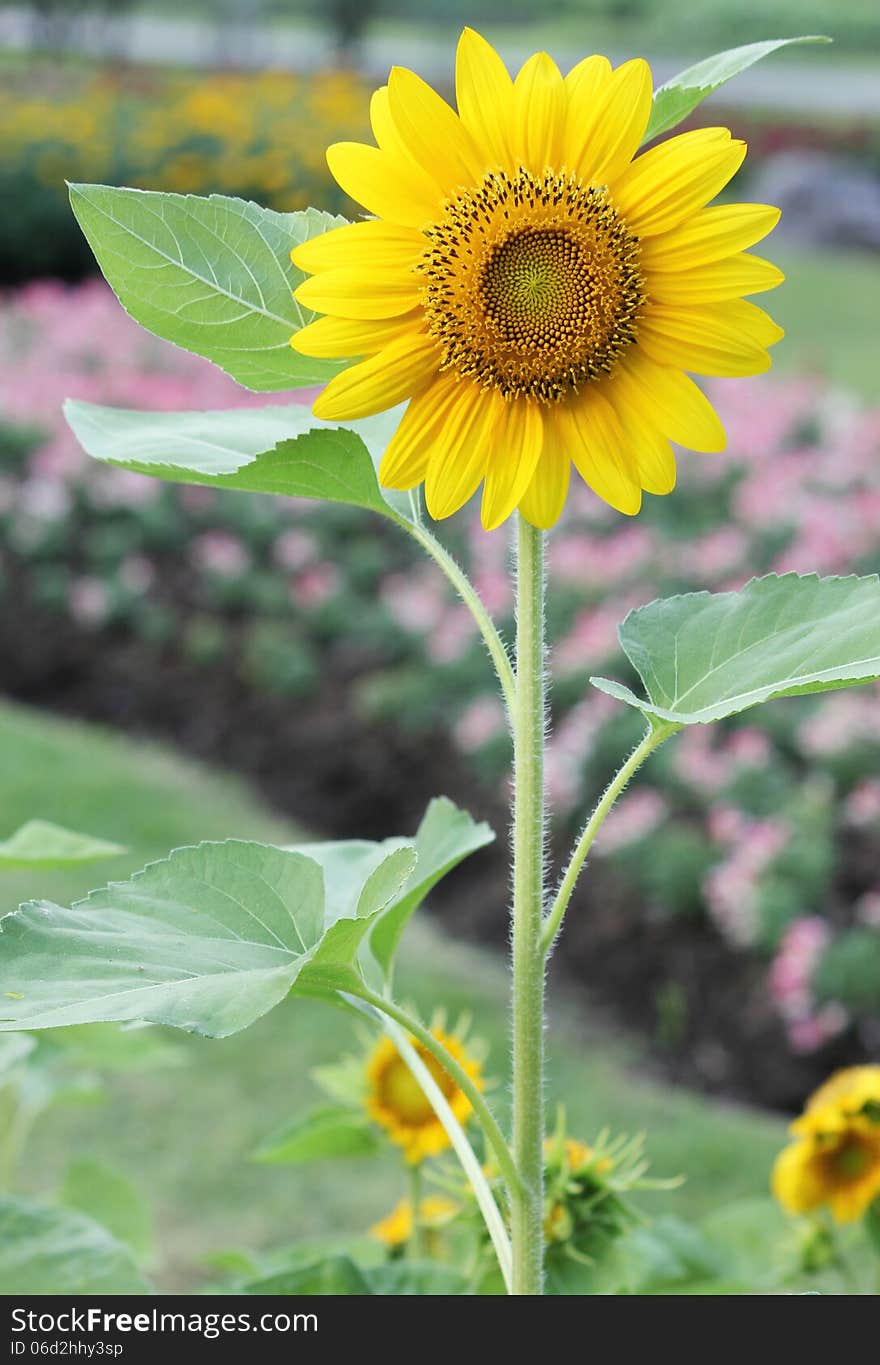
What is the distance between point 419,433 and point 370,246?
9 centimetres

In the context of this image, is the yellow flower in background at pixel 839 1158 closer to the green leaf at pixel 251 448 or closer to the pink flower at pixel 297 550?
the green leaf at pixel 251 448

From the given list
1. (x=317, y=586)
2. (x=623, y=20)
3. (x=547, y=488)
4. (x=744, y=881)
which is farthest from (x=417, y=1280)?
(x=623, y=20)

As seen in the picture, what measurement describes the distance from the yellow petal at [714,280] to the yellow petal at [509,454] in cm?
8

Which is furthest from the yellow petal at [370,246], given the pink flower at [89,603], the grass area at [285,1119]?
the pink flower at [89,603]

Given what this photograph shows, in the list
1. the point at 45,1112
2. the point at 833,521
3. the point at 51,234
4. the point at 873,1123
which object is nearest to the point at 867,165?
the point at 51,234

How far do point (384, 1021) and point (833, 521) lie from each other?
10.1ft

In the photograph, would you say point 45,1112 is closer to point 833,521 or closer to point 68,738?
point 68,738

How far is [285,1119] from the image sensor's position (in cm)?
288

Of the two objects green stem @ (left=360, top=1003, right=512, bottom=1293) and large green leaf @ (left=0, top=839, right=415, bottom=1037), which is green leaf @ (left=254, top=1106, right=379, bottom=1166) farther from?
large green leaf @ (left=0, top=839, right=415, bottom=1037)

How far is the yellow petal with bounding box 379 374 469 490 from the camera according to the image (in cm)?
83

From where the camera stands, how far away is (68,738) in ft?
14.1

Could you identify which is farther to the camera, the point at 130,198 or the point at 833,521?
the point at 833,521

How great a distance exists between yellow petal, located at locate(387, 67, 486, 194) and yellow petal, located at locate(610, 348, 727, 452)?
118mm

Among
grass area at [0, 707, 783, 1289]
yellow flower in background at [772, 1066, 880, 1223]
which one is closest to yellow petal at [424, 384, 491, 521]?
yellow flower in background at [772, 1066, 880, 1223]
